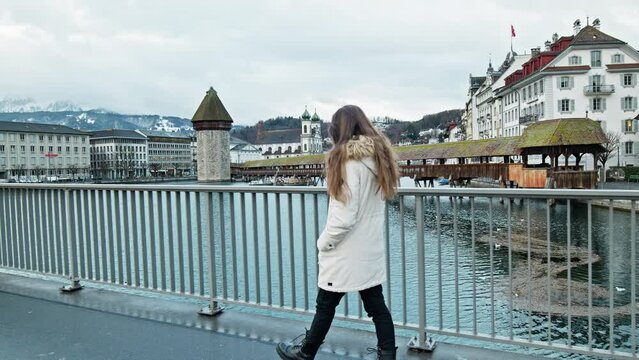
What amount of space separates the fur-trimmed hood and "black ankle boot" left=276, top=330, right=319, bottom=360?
1023 millimetres

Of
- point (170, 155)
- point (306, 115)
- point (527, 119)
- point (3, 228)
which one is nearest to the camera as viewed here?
point (3, 228)

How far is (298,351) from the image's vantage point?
273 cm

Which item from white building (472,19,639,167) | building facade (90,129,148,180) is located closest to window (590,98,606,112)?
white building (472,19,639,167)

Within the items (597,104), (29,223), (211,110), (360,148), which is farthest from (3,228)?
(211,110)

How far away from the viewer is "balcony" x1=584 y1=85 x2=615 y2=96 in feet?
148

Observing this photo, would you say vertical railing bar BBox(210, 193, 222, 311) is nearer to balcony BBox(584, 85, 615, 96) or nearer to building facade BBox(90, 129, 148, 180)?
balcony BBox(584, 85, 615, 96)

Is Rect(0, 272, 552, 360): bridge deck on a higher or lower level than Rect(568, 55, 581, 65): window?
lower

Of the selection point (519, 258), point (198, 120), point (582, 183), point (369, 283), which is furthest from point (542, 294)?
point (198, 120)

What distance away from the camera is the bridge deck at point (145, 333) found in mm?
3025

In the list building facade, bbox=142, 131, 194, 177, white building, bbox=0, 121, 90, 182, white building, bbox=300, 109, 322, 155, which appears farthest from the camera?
white building, bbox=300, 109, 322, 155

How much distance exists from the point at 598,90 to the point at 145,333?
164ft

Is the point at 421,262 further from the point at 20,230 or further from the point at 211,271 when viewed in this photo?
the point at 20,230

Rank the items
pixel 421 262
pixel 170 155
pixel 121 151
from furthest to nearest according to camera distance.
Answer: pixel 170 155
pixel 121 151
pixel 421 262

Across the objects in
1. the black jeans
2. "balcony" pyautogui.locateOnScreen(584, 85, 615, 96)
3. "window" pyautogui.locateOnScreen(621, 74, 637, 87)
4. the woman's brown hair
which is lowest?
the black jeans
